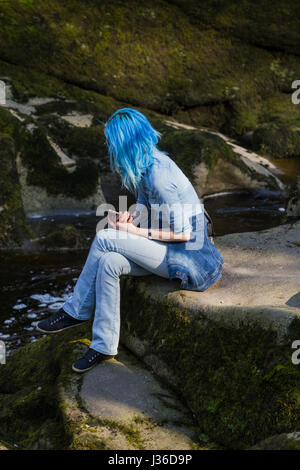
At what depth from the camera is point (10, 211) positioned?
787 cm

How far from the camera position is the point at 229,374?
137 inches

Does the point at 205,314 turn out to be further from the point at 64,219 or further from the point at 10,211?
the point at 64,219

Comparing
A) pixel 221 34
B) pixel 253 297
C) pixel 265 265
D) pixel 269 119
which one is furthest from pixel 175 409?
pixel 221 34

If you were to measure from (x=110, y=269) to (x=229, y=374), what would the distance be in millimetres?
990

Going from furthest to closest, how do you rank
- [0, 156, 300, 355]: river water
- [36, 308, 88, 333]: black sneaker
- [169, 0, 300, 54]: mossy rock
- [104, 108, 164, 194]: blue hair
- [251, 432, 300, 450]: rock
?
[169, 0, 300, 54]: mossy rock → [0, 156, 300, 355]: river water → [36, 308, 88, 333]: black sneaker → [104, 108, 164, 194]: blue hair → [251, 432, 300, 450]: rock

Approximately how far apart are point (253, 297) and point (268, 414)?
884 millimetres

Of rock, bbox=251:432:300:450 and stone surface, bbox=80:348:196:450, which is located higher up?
rock, bbox=251:432:300:450

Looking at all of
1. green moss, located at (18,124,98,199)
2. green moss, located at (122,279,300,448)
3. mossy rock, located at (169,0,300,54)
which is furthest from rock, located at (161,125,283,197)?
green moss, located at (122,279,300,448)

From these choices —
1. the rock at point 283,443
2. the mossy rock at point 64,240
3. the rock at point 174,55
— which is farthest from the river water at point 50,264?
the rock at point 174,55

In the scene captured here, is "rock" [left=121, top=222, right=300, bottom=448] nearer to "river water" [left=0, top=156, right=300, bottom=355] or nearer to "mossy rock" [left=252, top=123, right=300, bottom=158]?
"river water" [left=0, top=156, right=300, bottom=355]

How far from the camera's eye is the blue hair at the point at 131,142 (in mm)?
3781

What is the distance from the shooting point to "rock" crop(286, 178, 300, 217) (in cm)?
630

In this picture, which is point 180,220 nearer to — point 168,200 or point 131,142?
point 168,200

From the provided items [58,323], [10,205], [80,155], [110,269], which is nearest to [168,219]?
[110,269]
